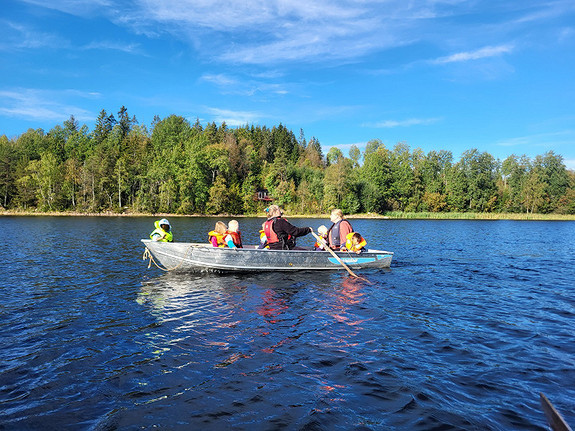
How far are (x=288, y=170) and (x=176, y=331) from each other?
275 feet

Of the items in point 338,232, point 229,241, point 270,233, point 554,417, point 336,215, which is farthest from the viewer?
point 338,232

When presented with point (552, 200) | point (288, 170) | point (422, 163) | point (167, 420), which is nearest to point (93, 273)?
point (167, 420)

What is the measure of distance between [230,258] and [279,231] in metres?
1.99

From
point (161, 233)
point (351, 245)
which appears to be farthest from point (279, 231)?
point (161, 233)

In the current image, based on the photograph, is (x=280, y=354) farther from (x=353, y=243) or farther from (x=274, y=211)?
(x=353, y=243)

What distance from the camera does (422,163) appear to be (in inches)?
3787

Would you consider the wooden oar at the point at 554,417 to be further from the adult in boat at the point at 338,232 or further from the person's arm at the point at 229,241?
the adult in boat at the point at 338,232

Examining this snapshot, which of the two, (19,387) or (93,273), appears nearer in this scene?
(19,387)

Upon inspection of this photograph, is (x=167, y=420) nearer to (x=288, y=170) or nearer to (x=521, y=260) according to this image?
(x=521, y=260)

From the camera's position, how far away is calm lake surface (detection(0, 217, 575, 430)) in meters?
4.53

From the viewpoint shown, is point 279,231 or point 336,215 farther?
point 336,215

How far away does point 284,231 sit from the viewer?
13148mm

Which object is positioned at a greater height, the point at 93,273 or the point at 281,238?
the point at 281,238

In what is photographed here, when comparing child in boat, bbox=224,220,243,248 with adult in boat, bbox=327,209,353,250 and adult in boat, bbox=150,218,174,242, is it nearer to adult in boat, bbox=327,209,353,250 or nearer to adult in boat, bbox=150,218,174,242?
adult in boat, bbox=150,218,174,242
